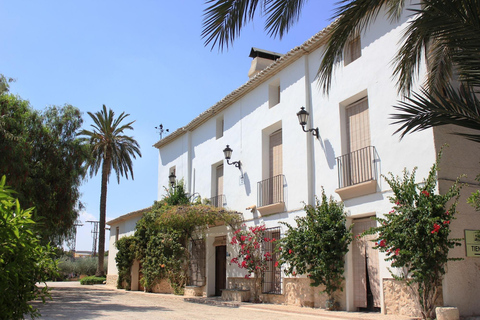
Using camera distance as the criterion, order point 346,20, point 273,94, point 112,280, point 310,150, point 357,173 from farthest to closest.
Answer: point 112,280 → point 273,94 → point 310,150 → point 357,173 → point 346,20

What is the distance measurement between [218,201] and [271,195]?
3814 mm

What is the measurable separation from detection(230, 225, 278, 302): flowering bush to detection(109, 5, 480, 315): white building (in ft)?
1.28

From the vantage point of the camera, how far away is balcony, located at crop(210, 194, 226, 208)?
18.1m

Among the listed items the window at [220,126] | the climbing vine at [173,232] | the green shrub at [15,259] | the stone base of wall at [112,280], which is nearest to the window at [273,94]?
the window at [220,126]

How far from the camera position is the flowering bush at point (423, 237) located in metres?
9.05

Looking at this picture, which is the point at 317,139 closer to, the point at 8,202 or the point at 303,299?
the point at 303,299

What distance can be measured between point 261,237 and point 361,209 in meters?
4.33

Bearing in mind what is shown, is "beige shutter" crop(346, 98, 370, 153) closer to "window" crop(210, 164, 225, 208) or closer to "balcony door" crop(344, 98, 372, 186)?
"balcony door" crop(344, 98, 372, 186)

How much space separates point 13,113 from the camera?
14.9 metres

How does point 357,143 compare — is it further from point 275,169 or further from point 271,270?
point 271,270

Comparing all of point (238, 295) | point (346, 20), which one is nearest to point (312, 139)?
point (238, 295)

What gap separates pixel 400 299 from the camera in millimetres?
10078

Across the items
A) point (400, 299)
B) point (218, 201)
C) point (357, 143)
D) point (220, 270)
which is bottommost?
point (400, 299)

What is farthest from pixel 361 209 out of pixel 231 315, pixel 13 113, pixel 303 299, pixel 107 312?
pixel 13 113
